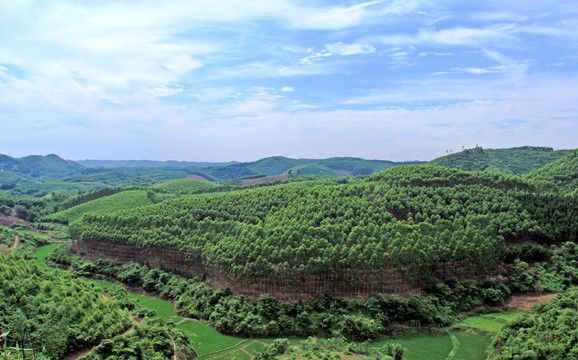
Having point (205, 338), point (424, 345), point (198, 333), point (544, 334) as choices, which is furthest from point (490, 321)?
point (198, 333)

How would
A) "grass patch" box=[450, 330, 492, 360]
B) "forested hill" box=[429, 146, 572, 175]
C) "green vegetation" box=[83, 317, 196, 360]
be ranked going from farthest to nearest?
1. "forested hill" box=[429, 146, 572, 175]
2. "grass patch" box=[450, 330, 492, 360]
3. "green vegetation" box=[83, 317, 196, 360]

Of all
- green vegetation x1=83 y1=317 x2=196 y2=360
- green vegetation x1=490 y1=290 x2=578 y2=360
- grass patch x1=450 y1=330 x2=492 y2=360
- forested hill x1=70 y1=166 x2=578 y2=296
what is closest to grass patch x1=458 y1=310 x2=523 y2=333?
grass patch x1=450 y1=330 x2=492 y2=360

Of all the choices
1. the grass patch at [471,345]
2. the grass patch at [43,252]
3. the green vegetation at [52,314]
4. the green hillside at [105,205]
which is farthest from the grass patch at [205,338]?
the green hillside at [105,205]

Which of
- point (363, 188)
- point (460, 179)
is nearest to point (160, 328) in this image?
point (363, 188)

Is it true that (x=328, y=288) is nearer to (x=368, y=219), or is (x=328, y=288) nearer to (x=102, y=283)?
(x=368, y=219)

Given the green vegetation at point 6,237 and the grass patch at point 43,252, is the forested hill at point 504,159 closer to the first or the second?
the grass patch at point 43,252

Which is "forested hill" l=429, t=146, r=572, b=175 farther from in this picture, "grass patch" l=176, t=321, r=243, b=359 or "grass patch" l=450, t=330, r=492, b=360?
"grass patch" l=176, t=321, r=243, b=359

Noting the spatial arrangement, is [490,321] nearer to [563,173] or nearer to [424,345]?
[424,345]
